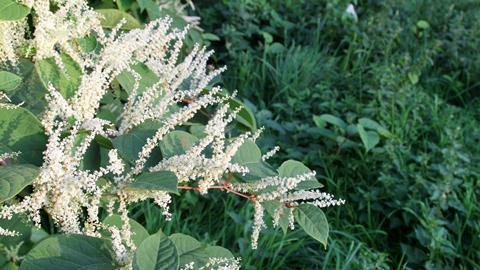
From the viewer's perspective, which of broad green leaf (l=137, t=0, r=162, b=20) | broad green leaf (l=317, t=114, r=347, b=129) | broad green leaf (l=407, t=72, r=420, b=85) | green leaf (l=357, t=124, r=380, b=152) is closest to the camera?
broad green leaf (l=137, t=0, r=162, b=20)

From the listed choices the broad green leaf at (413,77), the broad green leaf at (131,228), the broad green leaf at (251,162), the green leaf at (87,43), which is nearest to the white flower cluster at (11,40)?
the green leaf at (87,43)

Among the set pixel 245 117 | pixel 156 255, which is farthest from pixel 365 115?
pixel 156 255

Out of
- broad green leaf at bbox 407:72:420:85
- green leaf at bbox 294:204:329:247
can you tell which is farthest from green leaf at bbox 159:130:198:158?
broad green leaf at bbox 407:72:420:85

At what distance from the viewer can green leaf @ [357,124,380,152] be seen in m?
3.28

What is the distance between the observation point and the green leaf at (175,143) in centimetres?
121

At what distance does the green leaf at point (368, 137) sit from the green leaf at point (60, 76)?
214cm

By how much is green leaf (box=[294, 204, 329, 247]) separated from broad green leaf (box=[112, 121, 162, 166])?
27 cm

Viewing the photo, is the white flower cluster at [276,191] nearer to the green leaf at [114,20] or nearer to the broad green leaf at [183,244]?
the broad green leaf at [183,244]

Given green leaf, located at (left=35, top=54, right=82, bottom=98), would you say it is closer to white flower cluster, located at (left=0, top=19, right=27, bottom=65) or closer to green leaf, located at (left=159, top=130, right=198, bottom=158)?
white flower cluster, located at (left=0, top=19, right=27, bottom=65)

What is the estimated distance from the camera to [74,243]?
1062mm

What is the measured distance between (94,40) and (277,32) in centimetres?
362

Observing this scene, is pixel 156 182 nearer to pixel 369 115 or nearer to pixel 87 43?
pixel 87 43

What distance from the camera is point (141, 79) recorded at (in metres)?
1.41

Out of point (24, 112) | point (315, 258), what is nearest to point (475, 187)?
point (315, 258)
